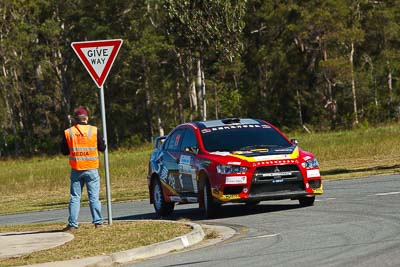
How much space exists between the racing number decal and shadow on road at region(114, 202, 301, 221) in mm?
533

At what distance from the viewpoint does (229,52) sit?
5266 cm

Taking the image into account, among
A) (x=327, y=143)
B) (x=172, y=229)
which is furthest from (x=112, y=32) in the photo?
(x=172, y=229)

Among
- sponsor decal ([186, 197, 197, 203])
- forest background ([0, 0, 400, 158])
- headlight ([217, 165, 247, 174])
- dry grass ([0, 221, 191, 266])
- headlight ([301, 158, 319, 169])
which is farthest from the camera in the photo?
forest background ([0, 0, 400, 158])

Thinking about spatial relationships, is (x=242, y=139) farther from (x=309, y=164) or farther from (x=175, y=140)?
(x=175, y=140)

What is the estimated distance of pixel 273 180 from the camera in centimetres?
1730

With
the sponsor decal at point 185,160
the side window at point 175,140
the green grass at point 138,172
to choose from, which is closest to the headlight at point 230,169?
the sponsor decal at point 185,160

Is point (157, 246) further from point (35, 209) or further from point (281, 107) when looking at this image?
point (281, 107)

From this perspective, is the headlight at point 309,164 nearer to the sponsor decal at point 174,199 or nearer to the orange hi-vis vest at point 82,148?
the sponsor decal at point 174,199

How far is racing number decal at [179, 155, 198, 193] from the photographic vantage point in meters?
18.3

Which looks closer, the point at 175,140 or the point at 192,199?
the point at 192,199

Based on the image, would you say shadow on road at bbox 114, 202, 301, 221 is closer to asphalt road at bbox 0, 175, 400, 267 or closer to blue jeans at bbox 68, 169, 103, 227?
asphalt road at bbox 0, 175, 400, 267

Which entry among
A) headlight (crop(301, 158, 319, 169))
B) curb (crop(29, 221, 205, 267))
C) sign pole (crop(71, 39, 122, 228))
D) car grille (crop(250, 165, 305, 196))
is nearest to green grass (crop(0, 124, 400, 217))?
headlight (crop(301, 158, 319, 169))

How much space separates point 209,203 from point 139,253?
5.02 metres

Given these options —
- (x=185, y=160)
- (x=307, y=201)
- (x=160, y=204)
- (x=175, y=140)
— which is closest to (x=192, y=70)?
(x=175, y=140)
